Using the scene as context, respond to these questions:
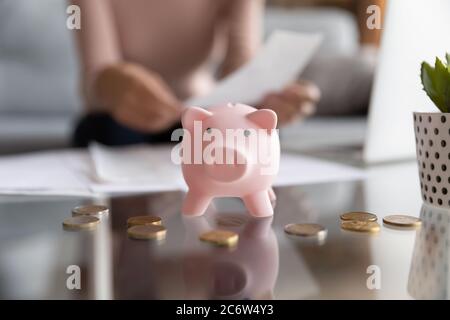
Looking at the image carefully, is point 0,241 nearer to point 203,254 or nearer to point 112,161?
point 203,254

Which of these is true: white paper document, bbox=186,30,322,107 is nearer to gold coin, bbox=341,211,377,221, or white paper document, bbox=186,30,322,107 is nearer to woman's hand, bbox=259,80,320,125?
woman's hand, bbox=259,80,320,125

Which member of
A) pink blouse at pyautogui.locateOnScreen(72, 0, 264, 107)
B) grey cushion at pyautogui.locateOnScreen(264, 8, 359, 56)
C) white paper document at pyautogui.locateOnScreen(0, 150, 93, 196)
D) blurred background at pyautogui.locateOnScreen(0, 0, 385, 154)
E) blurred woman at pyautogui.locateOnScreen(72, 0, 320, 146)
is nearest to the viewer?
white paper document at pyautogui.locateOnScreen(0, 150, 93, 196)

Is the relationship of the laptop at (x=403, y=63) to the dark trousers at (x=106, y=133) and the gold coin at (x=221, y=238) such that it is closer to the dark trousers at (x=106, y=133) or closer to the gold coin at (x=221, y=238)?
the gold coin at (x=221, y=238)

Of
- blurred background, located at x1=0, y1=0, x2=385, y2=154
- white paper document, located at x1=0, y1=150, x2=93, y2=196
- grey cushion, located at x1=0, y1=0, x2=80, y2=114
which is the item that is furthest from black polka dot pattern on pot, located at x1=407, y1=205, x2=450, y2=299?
grey cushion, located at x1=0, y1=0, x2=80, y2=114

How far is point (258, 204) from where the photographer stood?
56cm

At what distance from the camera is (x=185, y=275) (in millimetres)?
383

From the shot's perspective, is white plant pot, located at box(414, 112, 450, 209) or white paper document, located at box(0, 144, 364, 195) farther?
white paper document, located at box(0, 144, 364, 195)

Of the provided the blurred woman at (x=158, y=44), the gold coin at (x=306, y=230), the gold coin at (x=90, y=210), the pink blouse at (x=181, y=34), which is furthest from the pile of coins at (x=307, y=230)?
the pink blouse at (x=181, y=34)

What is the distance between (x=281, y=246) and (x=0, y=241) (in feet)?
0.86

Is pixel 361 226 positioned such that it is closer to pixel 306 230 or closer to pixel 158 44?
pixel 306 230

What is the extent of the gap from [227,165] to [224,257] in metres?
0.11

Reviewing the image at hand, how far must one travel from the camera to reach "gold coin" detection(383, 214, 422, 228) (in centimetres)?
52

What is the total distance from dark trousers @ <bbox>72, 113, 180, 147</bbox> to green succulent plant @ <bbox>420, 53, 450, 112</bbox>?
2.78 ft
